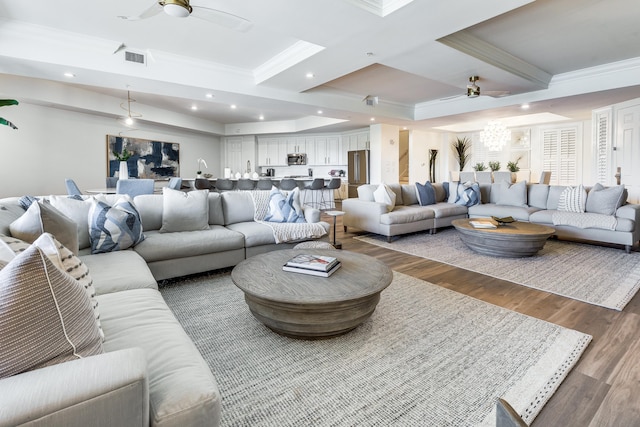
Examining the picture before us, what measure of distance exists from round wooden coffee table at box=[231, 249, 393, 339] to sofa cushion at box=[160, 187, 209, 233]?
1454mm

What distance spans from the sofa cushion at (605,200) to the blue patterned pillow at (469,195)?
164 centimetres

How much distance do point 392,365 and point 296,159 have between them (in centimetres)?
950

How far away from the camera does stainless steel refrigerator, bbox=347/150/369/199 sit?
9.28 meters

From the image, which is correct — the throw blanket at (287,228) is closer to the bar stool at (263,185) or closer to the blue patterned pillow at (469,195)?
the blue patterned pillow at (469,195)

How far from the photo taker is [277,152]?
1095 cm

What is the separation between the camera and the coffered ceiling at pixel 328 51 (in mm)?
3102

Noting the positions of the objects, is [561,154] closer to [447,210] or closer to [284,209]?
[447,210]

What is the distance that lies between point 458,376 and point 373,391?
497 mm

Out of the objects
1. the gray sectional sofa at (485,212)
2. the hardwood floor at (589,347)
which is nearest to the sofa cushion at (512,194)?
the gray sectional sofa at (485,212)

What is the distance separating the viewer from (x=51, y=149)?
247 inches

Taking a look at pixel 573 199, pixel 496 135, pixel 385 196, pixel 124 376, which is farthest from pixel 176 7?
pixel 496 135

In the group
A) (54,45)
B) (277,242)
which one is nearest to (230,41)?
(54,45)

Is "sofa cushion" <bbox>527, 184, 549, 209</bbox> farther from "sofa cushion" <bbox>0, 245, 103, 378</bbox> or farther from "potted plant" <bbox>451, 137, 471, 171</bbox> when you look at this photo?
"sofa cushion" <bbox>0, 245, 103, 378</bbox>

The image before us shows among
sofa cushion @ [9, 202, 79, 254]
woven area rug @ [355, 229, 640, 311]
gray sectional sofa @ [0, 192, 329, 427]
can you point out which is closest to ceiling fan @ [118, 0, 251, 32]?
sofa cushion @ [9, 202, 79, 254]
